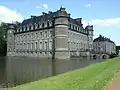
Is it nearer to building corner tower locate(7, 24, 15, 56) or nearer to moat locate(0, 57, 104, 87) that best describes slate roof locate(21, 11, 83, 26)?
building corner tower locate(7, 24, 15, 56)

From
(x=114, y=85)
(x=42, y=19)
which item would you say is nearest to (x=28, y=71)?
(x=114, y=85)

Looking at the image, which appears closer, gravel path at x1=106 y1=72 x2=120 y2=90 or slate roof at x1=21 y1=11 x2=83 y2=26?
gravel path at x1=106 y1=72 x2=120 y2=90

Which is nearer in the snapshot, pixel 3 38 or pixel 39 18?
pixel 39 18

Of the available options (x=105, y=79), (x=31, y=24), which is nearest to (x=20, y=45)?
(x=31, y=24)

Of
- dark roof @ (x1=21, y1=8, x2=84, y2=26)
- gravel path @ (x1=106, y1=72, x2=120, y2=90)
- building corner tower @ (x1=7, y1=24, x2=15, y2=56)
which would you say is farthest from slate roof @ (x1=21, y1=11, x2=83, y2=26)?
gravel path @ (x1=106, y1=72, x2=120, y2=90)

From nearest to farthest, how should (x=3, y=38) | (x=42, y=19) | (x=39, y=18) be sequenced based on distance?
1. (x=42, y=19)
2. (x=39, y=18)
3. (x=3, y=38)

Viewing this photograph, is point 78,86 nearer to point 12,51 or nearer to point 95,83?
point 95,83

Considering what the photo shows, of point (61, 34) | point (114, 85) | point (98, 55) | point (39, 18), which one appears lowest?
point (114, 85)

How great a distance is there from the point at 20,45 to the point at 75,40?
894 inches

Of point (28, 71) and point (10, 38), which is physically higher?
point (10, 38)

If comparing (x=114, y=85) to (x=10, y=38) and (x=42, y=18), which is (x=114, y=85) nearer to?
(x=42, y=18)

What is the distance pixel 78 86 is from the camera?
10438 millimetres

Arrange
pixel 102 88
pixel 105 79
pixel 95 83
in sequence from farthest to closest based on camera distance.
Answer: pixel 105 79
pixel 95 83
pixel 102 88

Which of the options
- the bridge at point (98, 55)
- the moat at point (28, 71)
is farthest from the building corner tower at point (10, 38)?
the moat at point (28, 71)
